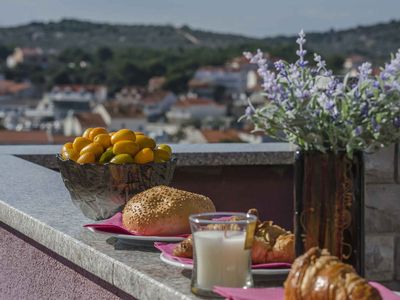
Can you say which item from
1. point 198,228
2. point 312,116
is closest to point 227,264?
point 198,228

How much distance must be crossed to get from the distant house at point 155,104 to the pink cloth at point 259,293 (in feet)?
309

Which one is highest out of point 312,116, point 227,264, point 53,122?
point 312,116

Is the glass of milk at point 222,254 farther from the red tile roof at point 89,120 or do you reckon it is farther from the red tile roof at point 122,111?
the red tile roof at point 122,111

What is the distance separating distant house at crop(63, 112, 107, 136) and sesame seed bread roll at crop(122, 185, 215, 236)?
73.2 m

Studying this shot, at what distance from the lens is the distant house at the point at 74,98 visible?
324 ft

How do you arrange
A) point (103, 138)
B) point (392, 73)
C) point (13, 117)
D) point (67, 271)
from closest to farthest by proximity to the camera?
point (392, 73) → point (67, 271) → point (103, 138) → point (13, 117)

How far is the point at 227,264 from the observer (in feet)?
5.37

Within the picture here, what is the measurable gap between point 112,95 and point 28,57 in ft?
57.0

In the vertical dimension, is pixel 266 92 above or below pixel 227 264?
above

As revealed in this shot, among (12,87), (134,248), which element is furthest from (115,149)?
(12,87)

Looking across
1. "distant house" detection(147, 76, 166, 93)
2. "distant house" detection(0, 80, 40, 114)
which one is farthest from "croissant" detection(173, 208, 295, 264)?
"distant house" detection(0, 80, 40, 114)

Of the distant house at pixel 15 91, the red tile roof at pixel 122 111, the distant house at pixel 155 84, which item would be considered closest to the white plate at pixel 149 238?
the red tile roof at pixel 122 111

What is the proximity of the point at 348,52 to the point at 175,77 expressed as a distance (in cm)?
2092

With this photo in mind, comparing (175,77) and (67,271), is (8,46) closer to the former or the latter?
(175,77)
